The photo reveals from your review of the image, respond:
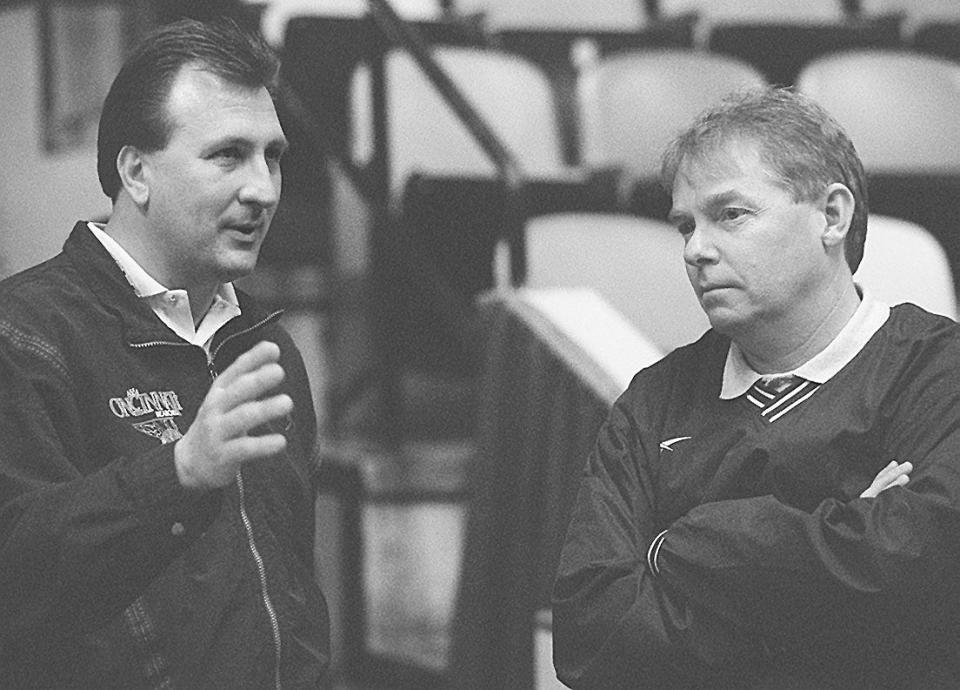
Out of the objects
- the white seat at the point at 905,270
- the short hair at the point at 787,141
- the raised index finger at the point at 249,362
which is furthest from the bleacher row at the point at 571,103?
the raised index finger at the point at 249,362

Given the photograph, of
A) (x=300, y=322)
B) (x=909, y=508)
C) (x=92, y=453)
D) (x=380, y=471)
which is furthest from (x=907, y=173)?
(x=92, y=453)

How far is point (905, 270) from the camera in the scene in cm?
273

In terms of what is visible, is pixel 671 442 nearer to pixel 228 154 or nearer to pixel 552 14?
pixel 228 154

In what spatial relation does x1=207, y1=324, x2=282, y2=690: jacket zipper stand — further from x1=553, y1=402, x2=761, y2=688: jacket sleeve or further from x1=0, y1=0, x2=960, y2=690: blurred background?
x1=0, y1=0, x2=960, y2=690: blurred background

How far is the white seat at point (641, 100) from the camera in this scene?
384cm

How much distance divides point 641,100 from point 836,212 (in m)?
2.25

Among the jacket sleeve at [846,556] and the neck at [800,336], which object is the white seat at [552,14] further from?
the jacket sleeve at [846,556]

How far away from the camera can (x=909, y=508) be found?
1518 millimetres

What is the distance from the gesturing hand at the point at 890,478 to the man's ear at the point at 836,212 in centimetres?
25

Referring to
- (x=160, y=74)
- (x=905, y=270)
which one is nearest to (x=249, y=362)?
(x=160, y=74)

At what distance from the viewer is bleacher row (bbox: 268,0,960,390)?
133 inches

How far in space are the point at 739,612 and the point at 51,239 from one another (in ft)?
12.3

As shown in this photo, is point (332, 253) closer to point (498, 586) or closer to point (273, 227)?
point (273, 227)

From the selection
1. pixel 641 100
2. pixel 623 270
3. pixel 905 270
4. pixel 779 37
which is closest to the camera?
pixel 905 270
